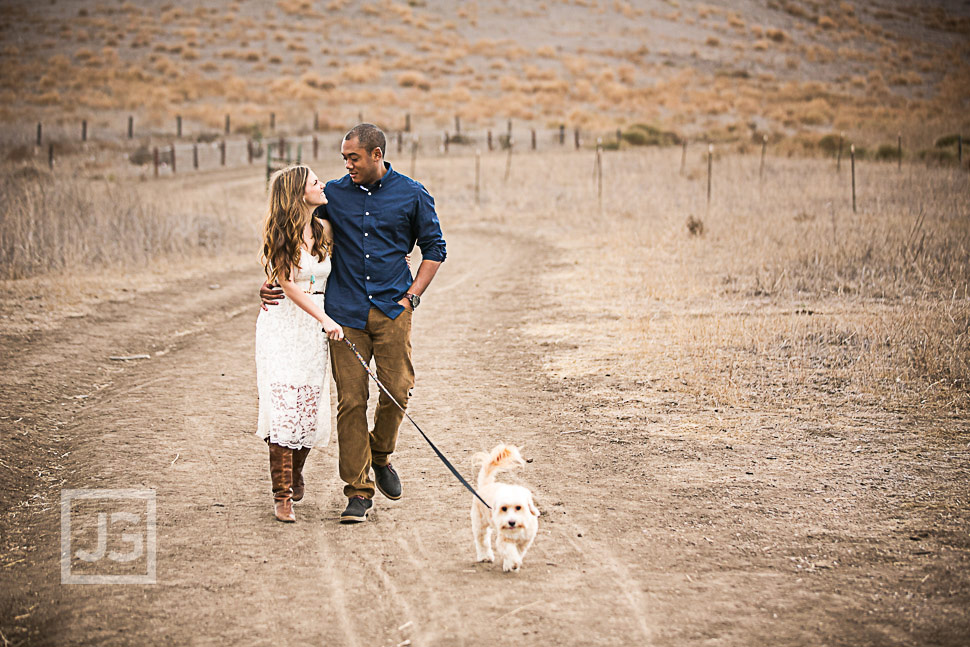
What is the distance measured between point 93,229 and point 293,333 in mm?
11756

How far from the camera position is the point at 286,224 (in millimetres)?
4508

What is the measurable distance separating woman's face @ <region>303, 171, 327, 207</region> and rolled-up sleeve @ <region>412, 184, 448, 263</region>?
1.60 ft

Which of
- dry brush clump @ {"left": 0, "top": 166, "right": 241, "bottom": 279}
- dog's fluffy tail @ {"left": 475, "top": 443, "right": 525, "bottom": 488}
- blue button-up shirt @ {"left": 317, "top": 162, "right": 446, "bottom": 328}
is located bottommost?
dry brush clump @ {"left": 0, "top": 166, "right": 241, "bottom": 279}

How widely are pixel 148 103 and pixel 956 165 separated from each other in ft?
113

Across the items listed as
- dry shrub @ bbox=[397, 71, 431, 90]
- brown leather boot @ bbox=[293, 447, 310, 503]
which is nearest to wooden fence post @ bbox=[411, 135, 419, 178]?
dry shrub @ bbox=[397, 71, 431, 90]

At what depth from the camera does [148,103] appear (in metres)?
43.0

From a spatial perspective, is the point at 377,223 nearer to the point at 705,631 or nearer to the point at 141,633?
the point at 141,633

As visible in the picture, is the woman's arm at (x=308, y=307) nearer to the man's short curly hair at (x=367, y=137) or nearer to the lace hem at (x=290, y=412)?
the lace hem at (x=290, y=412)

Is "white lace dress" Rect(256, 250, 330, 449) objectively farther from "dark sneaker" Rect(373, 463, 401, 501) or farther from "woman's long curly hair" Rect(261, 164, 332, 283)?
"dark sneaker" Rect(373, 463, 401, 501)

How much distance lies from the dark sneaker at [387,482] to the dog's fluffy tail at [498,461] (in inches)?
35.1

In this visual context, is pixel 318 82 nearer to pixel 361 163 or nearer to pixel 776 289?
pixel 776 289

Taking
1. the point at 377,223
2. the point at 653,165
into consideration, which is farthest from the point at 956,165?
the point at 377,223

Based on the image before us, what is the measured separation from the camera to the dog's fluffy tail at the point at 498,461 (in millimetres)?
4238

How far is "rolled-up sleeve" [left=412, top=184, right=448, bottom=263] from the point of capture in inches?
186
